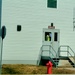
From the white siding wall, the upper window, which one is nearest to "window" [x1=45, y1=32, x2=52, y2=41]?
the white siding wall

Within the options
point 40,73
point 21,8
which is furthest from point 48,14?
point 40,73

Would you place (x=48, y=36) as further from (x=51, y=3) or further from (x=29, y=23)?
(x=51, y=3)

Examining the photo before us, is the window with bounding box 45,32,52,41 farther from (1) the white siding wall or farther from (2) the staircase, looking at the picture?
(2) the staircase

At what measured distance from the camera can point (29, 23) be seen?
29.9 metres

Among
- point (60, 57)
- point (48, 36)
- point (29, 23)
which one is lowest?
point (60, 57)

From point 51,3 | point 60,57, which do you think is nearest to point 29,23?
point 51,3

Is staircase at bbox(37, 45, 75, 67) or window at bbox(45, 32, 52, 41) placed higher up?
window at bbox(45, 32, 52, 41)

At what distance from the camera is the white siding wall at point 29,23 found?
95.6 ft

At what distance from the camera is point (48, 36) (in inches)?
1215

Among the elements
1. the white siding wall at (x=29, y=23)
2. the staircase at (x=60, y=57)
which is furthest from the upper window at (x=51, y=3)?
the staircase at (x=60, y=57)

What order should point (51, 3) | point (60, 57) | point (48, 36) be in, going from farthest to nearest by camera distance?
point (51, 3), point (48, 36), point (60, 57)

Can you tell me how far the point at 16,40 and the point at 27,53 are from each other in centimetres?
157

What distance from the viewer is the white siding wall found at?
95.6 feet

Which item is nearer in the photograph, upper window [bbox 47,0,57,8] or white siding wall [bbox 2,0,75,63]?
white siding wall [bbox 2,0,75,63]
